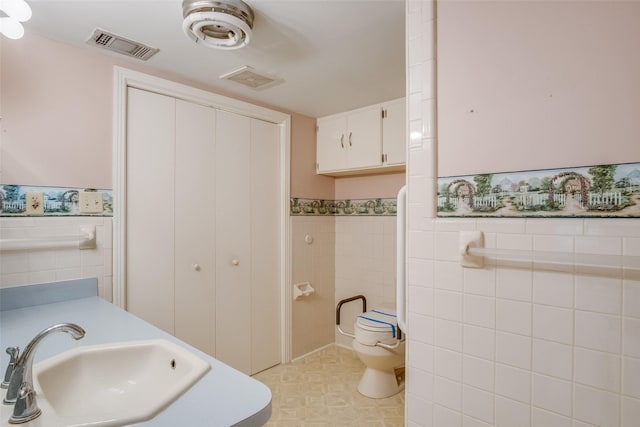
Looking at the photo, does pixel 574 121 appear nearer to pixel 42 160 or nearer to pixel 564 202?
pixel 564 202

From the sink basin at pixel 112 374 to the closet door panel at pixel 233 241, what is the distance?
51.6 inches

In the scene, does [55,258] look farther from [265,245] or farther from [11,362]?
[265,245]

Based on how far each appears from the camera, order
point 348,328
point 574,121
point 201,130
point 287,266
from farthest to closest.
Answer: point 348,328
point 287,266
point 201,130
point 574,121

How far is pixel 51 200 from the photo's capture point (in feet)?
5.54

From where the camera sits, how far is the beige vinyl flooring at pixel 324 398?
2066 millimetres

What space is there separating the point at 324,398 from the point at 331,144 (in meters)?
1.96

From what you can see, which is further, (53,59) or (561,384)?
(53,59)

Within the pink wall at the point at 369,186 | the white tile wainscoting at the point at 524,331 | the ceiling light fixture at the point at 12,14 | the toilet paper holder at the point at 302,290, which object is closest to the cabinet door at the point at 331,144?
the pink wall at the point at 369,186

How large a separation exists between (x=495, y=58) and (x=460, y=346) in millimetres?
1006

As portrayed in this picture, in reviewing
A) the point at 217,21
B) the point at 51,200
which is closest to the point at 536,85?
the point at 217,21

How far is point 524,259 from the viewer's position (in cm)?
105

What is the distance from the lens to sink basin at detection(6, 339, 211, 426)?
94 cm

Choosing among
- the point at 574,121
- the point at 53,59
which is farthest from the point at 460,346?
the point at 53,59

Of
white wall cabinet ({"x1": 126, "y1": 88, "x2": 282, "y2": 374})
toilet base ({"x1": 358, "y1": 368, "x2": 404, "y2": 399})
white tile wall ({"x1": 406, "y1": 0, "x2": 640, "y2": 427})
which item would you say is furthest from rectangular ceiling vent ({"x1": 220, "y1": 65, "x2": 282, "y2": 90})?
toilet base ({"x1": 358, "y1": 368, "x2": 404, "y2": 399})
